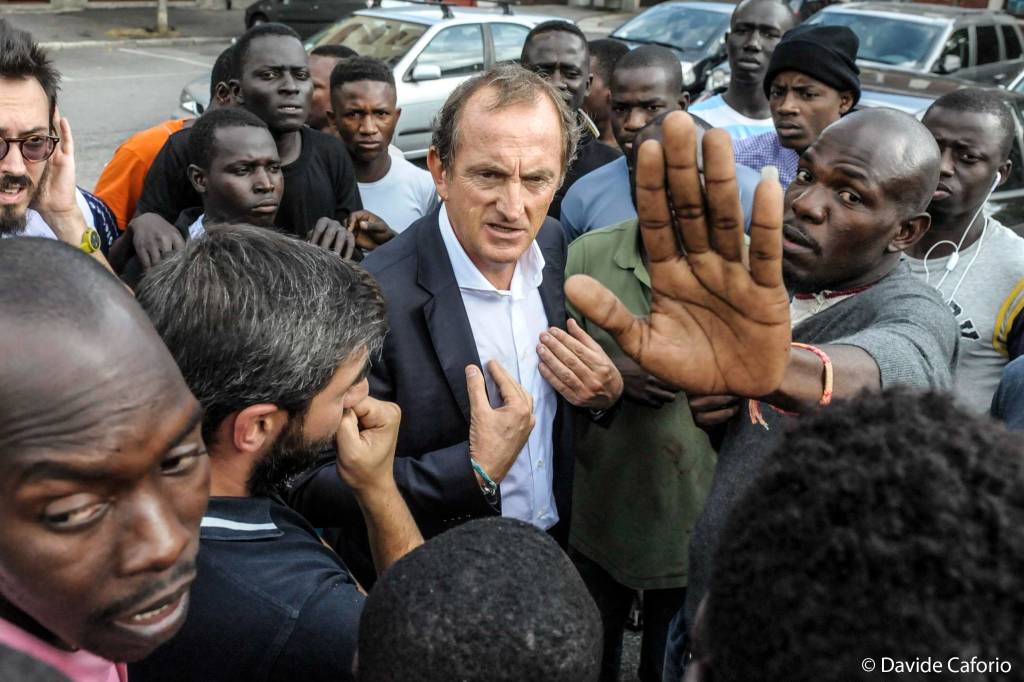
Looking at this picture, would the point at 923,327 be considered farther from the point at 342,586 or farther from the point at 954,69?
the point at 954,69

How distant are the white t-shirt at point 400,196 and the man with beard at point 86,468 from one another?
318 cm

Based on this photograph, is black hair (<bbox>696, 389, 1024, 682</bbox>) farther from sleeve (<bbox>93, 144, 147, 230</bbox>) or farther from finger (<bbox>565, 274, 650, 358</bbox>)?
sleeve (<bbox>93, 144, 147, 230</bbox>)

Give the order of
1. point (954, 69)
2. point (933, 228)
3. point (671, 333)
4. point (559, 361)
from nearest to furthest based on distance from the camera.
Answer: point (671, 333)
point (559, 361)
point (933, 228)
point (954, 69)

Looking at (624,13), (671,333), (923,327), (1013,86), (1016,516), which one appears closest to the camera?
(1016,516)

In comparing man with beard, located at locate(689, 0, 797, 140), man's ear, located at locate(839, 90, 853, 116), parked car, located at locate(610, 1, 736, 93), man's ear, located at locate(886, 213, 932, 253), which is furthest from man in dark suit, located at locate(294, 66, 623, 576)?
parked car, located at locate(610, 1, 736, 93)

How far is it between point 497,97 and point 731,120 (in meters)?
3.35

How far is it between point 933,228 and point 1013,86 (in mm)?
5666

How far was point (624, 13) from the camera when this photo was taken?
24.5 metres

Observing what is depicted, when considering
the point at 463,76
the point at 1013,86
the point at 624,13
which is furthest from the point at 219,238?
the point at 624,13

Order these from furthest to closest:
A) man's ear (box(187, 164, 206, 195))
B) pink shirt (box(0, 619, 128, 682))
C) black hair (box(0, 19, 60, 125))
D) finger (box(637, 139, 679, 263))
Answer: man's ear (box(187, 164, 206, 195))
black hair (box(0, 19, 60, 125))
finger (box(637, 139, 679, 263))
pink shirt (box(0, 619, 128, 682))

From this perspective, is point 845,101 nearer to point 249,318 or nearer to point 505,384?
point 505,384

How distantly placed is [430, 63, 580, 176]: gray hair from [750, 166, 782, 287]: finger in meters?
1.11

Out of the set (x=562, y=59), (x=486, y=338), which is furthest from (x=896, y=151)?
(x=562, y=59)

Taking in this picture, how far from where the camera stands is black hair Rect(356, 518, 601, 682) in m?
1.25
